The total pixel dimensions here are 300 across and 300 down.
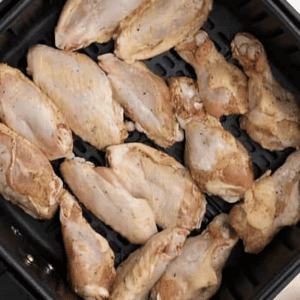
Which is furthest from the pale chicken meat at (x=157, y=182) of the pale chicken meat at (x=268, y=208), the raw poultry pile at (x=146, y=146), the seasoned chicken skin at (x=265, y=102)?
the seasoned chicken skin at (x=265, y=102)

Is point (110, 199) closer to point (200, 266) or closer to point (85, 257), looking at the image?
point (85, 257)

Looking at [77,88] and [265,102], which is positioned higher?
[77,88]

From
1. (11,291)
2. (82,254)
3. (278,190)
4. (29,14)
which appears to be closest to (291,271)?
(278,190)

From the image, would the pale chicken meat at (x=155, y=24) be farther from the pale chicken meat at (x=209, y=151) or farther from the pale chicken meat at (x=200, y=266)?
the pale chicken meat at (x=200, y=266)

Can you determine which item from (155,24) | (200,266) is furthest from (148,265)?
(155,24)

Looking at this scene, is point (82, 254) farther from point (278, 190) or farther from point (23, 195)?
point (278, 190)

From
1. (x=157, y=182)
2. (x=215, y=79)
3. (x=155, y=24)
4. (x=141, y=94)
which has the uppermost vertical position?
(x=155, y=24)
